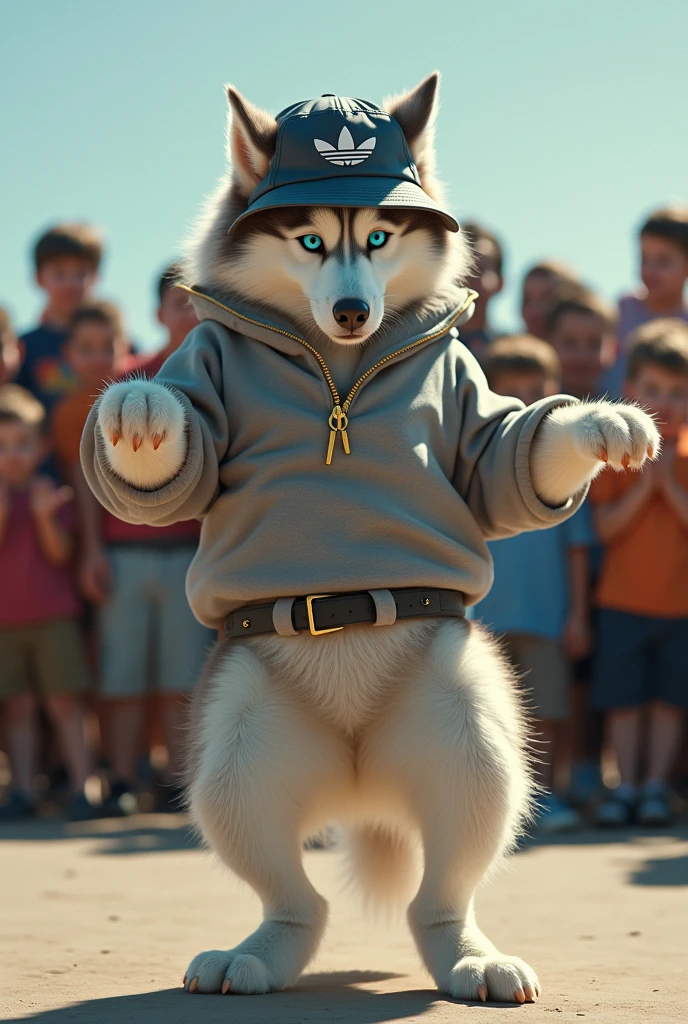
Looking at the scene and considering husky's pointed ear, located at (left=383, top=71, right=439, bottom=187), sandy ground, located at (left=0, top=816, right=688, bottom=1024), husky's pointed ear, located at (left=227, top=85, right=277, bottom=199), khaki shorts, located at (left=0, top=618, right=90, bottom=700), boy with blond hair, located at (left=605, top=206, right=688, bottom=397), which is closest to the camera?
sandy ground, located at (left=0, top=816, right=688, bottom=1024)

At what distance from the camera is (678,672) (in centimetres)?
620

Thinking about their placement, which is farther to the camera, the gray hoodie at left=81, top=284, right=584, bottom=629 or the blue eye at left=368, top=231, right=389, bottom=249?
the blue eye at left=368, top=231, right=389, bottom=249

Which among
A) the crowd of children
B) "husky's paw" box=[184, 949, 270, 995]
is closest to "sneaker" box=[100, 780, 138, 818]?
the crowd of children

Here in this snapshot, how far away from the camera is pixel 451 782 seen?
311 cm

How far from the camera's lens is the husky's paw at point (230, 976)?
3.03 m

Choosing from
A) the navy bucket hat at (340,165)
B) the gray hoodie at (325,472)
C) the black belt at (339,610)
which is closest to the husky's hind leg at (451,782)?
the black belt at (339,610)

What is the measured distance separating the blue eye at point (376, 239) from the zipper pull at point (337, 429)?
41 centimetres

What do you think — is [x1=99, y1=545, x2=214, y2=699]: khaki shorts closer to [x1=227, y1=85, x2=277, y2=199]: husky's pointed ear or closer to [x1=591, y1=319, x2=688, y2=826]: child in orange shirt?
[x1=591, y1=319, x2=688, y2=826]: child in orange shirt

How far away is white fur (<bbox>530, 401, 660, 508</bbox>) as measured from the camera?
3.11 metres

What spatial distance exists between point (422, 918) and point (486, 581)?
0.81m

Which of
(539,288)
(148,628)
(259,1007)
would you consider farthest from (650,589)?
(259,1007)

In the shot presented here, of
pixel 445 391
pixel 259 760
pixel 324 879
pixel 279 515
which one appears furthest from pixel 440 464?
pixel 324 879

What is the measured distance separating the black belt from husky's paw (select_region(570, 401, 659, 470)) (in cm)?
50

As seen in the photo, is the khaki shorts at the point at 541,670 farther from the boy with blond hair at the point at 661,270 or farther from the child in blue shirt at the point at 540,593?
the boy with blond hair at the point at 661,270
